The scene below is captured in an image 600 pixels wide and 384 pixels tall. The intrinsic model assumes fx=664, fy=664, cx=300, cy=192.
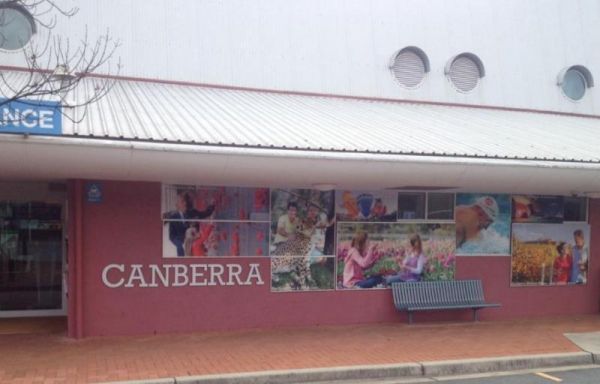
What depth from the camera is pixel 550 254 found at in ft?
41.6

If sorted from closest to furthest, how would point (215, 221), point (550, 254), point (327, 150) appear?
point (327, 150)
point (215, 221)
point (550, 254)

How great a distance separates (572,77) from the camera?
15.5m

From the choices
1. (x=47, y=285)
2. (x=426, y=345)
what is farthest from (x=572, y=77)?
(x=47, y=285)

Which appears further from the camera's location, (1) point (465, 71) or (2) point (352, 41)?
(1) point (465, 71)

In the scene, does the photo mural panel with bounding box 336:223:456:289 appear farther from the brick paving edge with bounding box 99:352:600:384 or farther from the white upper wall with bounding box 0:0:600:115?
the white upper wall with bounding box 0:0:600:115

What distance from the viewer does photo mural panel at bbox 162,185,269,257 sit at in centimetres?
1027

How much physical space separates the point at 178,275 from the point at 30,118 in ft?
11.9

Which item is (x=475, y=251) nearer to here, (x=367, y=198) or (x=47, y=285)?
(x=367, y=198)

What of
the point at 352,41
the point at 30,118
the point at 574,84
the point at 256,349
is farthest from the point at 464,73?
the point at 30,118

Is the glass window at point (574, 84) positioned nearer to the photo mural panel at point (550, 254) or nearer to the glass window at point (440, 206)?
the photo mural panel at point (550, 254)

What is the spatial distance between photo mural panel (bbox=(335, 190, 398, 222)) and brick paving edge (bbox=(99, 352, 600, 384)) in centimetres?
320

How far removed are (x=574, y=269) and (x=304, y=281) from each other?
18.3 feet

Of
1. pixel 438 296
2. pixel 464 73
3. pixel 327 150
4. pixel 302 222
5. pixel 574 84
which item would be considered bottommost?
pixel 438 296

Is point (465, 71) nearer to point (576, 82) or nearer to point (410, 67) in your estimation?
point (410, 67)
